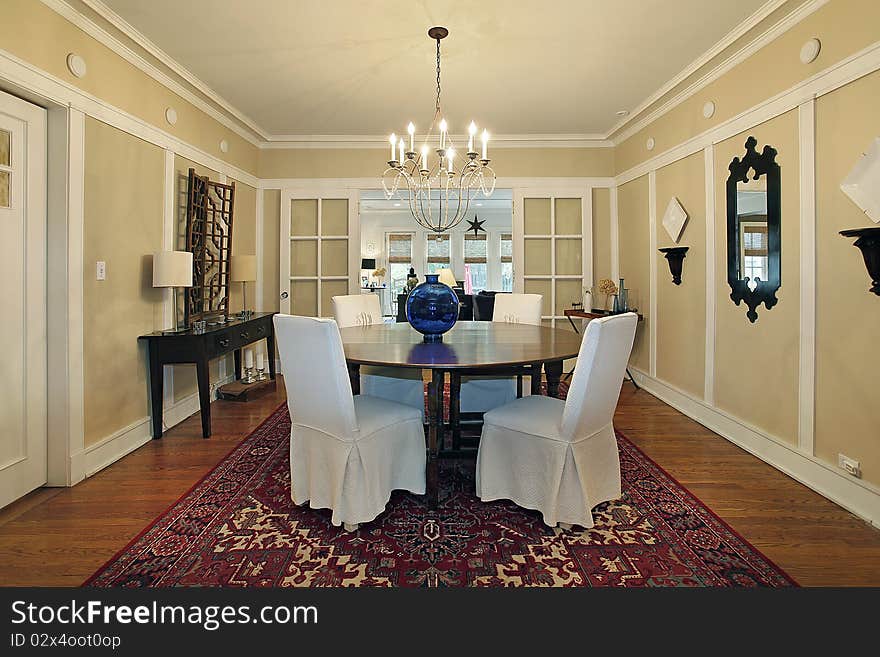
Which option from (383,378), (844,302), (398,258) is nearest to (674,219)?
(844,302)

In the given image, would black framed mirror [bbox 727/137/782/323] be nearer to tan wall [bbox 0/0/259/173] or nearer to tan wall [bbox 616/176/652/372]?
tan wall [bbox 616/176/652/372]

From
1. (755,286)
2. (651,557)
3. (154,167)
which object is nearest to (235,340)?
(154,167)

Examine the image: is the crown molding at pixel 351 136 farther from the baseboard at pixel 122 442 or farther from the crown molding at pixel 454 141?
the baseboard at pixel 122 442

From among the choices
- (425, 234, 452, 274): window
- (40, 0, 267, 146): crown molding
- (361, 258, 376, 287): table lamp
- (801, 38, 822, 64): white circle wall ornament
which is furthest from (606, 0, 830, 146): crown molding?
(361, 258, 376, 287): table lamp

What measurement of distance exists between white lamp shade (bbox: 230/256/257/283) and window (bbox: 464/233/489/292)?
796 cm

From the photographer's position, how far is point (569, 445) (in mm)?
2201

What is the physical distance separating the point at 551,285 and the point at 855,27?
12.2 ft

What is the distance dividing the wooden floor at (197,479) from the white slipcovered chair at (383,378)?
1.03 m

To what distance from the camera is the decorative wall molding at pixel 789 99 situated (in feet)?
7.91

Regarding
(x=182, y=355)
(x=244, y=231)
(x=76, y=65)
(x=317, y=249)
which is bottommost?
(x=182, y=355)

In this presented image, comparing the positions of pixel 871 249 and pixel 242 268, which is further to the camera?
pixel 242 268

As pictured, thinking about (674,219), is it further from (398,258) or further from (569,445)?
(398,258)

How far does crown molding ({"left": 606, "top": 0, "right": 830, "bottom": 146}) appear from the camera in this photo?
2855mm

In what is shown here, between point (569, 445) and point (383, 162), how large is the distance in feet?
14.7
